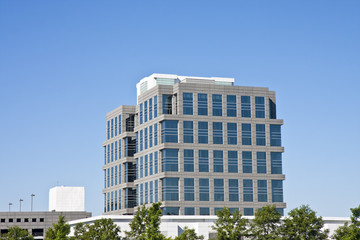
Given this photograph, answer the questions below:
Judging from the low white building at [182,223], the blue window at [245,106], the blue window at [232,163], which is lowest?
the low white building at [182,223]

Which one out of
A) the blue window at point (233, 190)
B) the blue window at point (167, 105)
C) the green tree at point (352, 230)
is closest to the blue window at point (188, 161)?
the blue window at point (233, 190)

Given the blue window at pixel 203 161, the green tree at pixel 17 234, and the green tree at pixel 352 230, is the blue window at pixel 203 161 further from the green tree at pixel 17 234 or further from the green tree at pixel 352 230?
the green tree at pixel 352 230

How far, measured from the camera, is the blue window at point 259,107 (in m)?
161

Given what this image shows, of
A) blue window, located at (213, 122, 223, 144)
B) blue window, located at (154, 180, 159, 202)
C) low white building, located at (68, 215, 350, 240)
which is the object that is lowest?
low white building, located at (68, 215, 350, 240)

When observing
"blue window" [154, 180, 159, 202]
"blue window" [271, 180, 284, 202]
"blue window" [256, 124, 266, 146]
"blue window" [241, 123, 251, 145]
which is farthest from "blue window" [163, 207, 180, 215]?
"blue window" [256, 124, 266, 146]

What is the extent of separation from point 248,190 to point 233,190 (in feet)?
11.7

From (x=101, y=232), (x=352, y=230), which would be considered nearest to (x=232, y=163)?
(x=101, y=232)

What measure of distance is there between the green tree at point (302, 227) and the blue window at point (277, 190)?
4707 centimetres

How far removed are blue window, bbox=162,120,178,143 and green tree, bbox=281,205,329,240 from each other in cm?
4833

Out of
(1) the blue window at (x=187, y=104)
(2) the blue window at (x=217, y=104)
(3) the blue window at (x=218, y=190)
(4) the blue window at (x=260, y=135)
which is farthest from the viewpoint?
(4) the blue window at (x=260, y=135)

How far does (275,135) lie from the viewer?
533ft

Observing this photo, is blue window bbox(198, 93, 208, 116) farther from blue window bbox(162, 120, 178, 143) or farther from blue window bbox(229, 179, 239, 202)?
blue window bbox(229, 179, 239, 202)

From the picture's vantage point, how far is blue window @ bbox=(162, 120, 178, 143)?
6102 inches

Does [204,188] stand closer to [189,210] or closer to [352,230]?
[189,210]
